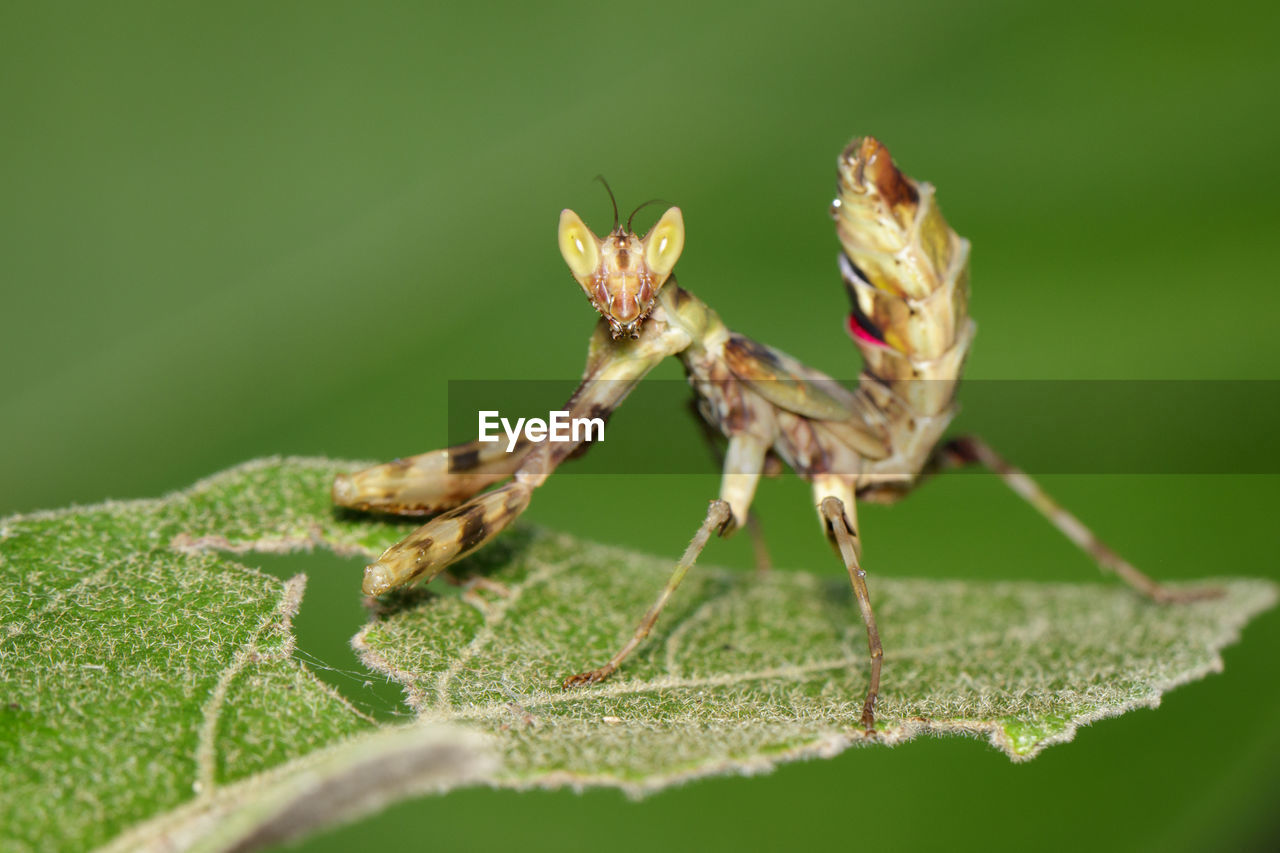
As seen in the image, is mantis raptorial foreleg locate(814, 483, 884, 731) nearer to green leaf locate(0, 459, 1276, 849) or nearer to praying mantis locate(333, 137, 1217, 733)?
praying mantis locate(333, 137, 1217, 733)

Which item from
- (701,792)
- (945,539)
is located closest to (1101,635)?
(945,539)

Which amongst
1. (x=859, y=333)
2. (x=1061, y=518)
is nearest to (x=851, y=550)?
(x=859, y=333)

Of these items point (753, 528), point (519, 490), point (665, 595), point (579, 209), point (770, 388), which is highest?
point (579, 209)

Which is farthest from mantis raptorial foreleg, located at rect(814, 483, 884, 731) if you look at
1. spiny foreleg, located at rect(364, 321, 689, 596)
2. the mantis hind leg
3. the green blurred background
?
the green blurred background

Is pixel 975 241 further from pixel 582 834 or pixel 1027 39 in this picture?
pixel 582 834

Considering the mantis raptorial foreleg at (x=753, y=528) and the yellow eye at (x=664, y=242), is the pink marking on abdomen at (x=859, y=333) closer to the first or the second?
the mantis raptorial foreleg at (x=753, y=528)

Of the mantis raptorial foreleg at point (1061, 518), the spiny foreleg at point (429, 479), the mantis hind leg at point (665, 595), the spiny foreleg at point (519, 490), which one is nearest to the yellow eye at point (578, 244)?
the spiny foreleg at point (519, 490)

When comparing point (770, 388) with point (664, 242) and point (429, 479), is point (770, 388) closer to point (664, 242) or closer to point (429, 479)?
point (664, 242)
